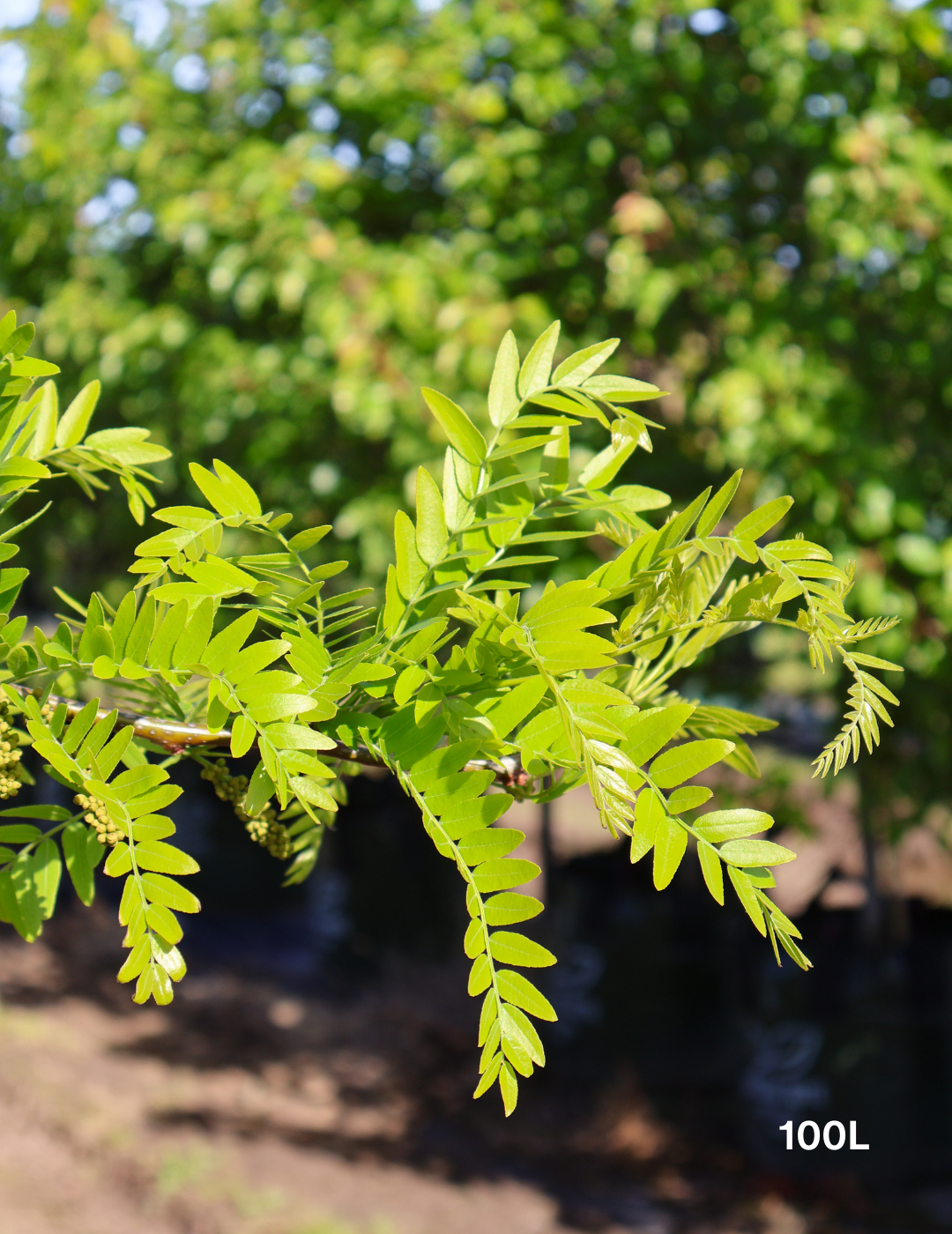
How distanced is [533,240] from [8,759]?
2943 millimetres

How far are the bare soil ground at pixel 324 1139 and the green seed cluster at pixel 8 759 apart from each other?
342cm

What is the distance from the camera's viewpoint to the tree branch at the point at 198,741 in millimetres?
545

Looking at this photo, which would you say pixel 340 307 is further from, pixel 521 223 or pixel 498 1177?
pixel 498 1177

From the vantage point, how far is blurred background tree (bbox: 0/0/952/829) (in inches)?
105

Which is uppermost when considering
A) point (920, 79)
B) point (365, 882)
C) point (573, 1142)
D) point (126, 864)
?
point (126, 864)

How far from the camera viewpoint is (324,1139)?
414 cm

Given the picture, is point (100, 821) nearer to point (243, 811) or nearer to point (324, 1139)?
point (243, 811)

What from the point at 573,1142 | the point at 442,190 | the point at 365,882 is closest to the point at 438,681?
the point at 442,190

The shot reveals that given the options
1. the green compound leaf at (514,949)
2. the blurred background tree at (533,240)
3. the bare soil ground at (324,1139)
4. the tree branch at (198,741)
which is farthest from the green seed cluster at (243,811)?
the bare soil ground at (324,1139)

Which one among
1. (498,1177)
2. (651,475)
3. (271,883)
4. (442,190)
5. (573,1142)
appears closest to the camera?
(651,475)

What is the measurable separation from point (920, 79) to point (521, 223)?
45.1 inches

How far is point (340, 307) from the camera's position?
2.83m

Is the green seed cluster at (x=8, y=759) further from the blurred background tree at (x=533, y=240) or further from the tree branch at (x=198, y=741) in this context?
the blurred background tree at (x=533, y=240)

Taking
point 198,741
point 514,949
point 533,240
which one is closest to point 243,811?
point 198,741
